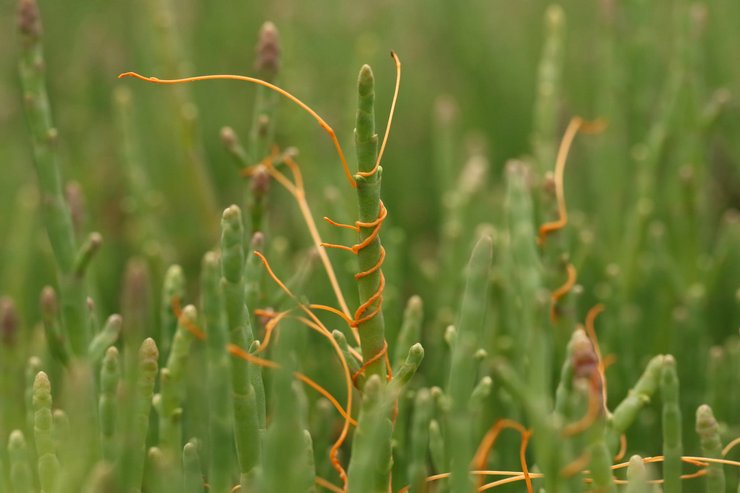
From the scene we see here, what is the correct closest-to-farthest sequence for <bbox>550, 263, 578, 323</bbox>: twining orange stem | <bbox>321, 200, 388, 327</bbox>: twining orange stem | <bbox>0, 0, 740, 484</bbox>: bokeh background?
<bbox>321, 200, 388, 327</bbox>: twining orange stem < <bbox>550, 263, 578, 323</bbox>: twining orange stem < <bbox>0, 0, 740, 484</bbox>: bokeh background

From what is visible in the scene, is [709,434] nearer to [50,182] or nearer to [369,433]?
[369,433]

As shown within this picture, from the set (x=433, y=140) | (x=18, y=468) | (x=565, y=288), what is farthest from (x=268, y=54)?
(x=433, y=140)

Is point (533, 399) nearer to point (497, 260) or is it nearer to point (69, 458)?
point (69, 458)

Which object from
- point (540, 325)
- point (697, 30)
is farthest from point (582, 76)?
point (540, 325)

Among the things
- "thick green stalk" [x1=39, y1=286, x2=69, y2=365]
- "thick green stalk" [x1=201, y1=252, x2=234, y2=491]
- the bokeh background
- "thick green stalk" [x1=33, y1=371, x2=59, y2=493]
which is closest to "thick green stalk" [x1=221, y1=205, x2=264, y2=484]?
"thick green stalk" [x1=201, y1=252, x2=234, y2=491]

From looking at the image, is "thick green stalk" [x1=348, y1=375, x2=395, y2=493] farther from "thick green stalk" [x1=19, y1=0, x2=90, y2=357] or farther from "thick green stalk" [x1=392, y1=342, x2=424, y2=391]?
"thick green stalk" [x1=19, y1=0, x2=90, y2=357]
